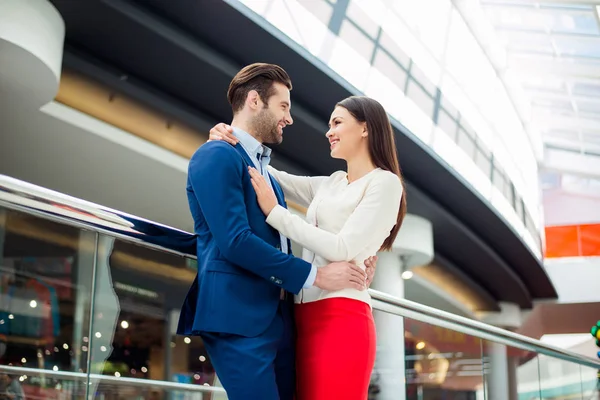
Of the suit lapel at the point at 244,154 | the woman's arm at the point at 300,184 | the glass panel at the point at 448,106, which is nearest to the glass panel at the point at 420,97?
the glass panel at the point at 448,106

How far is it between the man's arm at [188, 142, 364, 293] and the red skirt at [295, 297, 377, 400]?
0.09 meters

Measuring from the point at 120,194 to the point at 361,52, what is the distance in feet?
14.5

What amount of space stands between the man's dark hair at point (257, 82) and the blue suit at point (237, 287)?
0.31 meters

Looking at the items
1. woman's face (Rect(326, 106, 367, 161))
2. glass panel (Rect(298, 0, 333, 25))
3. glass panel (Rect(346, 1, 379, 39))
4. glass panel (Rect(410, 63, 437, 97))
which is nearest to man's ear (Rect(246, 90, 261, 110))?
woman's face (Rect(326, 106, 367, 161))

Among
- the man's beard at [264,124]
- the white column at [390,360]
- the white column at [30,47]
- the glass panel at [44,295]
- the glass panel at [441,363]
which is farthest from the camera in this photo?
the white column at [30,47]

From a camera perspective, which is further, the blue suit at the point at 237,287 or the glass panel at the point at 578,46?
the glass panel at the point at 578,46

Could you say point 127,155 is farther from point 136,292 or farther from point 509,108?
point 509,108

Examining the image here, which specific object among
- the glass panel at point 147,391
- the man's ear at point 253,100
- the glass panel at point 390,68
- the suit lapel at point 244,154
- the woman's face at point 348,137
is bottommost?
the glass panel at point 147,391

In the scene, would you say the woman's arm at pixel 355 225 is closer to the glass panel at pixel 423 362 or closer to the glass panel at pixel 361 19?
the glass panel at pixel 423 362

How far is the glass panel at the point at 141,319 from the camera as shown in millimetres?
2518

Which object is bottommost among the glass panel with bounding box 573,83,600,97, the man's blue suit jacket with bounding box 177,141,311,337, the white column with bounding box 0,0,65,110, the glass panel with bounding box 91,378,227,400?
the glass panel with bounding box 91,378,227,400

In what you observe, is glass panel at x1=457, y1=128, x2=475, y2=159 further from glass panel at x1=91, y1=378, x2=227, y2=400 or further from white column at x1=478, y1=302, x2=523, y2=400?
glass panel at x1=91, y1=378, x2=227, y2=400

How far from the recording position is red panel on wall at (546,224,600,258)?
2552 centimetres

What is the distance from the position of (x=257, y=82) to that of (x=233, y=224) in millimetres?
638
